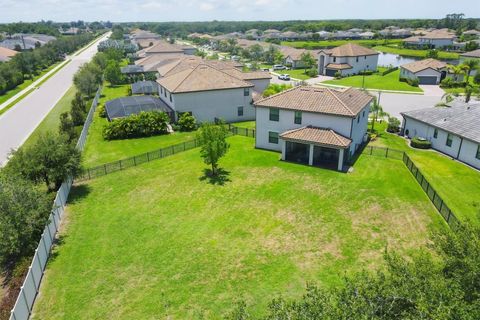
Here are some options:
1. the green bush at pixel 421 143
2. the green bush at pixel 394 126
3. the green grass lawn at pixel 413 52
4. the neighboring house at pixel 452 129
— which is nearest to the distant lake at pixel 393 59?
the green grass lawn at pixel 413 52

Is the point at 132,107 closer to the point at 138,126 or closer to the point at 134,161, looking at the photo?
the point at 138,126

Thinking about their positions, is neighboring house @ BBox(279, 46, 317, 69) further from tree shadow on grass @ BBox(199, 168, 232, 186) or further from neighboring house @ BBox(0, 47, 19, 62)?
neighboring house @ BBox(0, 47, 19, 62)

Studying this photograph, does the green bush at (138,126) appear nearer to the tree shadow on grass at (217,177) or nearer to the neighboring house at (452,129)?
the tree shadow on grass at (217,177)

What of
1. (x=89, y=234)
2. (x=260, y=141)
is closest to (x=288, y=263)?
(x=89, y=234)

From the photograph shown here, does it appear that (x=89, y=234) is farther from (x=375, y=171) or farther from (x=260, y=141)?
(x=375, y=171)

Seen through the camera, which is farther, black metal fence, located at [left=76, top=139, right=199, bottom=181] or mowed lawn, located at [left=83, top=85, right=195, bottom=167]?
mowed lawn, located at [left=83, top=85, right=195, bottom=167]

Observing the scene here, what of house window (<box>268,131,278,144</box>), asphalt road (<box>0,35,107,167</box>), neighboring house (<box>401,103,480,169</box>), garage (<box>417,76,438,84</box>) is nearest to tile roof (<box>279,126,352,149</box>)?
house window (<box>268,131,278,144</box>)

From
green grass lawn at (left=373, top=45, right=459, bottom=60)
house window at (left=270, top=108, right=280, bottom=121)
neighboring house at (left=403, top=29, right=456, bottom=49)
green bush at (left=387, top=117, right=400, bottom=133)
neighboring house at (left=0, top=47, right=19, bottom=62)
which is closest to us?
house window at (left=270, top=108, right=280, bottom=121)
